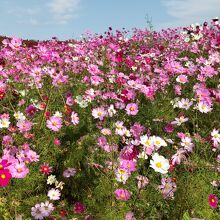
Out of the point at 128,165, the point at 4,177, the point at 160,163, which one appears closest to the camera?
the point at 4,177

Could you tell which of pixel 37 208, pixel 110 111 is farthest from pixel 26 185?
pixel 110 111

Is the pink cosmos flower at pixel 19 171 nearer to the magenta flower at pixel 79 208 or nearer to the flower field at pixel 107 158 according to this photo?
the flower field at pixel 107 158

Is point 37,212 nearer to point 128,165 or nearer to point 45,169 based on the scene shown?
point 45,169

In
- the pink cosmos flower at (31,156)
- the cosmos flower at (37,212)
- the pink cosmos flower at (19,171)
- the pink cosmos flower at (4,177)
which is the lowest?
the cosmos flower at (37,212)

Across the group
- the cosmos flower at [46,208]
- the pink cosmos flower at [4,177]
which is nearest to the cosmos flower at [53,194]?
the cosmos flower at [46,208]

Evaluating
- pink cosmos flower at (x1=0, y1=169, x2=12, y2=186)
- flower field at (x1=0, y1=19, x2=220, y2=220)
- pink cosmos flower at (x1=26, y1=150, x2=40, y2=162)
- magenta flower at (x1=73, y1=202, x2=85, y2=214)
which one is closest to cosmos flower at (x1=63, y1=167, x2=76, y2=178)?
flower field at (x1=0, y1=19, x2=220, y2=220)

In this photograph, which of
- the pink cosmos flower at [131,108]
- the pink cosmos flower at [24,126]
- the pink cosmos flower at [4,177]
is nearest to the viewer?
the pink cosmos flower at [4,177]

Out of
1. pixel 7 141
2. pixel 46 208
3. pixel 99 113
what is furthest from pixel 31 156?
pixel 99 113

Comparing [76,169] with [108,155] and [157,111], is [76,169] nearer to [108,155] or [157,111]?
[108,155]

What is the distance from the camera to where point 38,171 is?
3.40 m

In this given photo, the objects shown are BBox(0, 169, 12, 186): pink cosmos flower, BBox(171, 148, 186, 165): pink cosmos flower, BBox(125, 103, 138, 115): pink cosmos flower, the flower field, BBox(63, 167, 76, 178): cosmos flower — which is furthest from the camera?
BBox(125, 103, 138, 115): pink cosmos flower

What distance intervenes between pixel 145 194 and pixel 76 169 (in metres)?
0.70

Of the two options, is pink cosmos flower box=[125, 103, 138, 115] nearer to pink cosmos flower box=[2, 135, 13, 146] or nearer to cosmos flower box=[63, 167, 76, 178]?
cosmos flower box=[63, 167, 76, 178]

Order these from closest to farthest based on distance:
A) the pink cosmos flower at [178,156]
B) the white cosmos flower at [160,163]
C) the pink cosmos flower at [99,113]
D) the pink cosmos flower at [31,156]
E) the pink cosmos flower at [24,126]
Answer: the white cosmos flower at [160,163]
the pink cosmos flower at [178,156]
the pink cosmos flower at [31,156]
the pink cosmos flower at [24,126]
the pink cosmos flower at [99,113]
